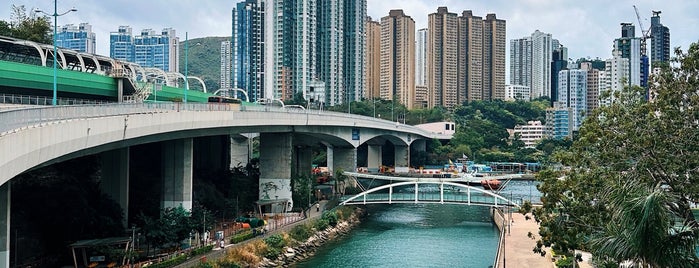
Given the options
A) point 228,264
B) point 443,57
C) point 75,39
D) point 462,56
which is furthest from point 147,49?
point 228,264

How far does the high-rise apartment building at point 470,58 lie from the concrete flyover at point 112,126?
100 meters

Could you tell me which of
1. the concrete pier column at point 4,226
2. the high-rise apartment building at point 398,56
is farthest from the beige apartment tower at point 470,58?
the concrete pier column at point 4,226

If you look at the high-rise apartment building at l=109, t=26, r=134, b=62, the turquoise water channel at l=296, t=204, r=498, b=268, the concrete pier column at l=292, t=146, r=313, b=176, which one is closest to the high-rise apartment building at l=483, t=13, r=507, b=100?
the high-rise apartment building at l=109, t=26, r=134, b=62

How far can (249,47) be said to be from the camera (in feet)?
403

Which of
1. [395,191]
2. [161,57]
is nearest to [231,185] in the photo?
[395,191]

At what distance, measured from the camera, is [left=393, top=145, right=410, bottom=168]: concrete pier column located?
9069 cm

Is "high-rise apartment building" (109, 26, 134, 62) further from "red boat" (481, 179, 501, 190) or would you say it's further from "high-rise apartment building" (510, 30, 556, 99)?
"high-rise apartment building" (510, 30, 556, 99)

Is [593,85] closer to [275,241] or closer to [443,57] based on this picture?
[443,57]

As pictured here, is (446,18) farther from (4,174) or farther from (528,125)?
(4,174)

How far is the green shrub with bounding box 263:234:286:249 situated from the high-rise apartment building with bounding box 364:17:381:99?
371 feet

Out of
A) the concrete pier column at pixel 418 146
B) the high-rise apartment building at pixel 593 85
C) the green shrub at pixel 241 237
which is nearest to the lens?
the green shrub at pixel 241 237

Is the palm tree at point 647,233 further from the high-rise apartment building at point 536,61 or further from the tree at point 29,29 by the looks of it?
the high-rise apartment building at point 536,61

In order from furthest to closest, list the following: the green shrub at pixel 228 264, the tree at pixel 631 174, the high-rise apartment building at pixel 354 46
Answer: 1. the high-rise apartment building at pixel 354 46
2. the green shrub at pixel 228 264
3. the tree at pixel 631 174

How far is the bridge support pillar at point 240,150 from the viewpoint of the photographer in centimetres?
6894
